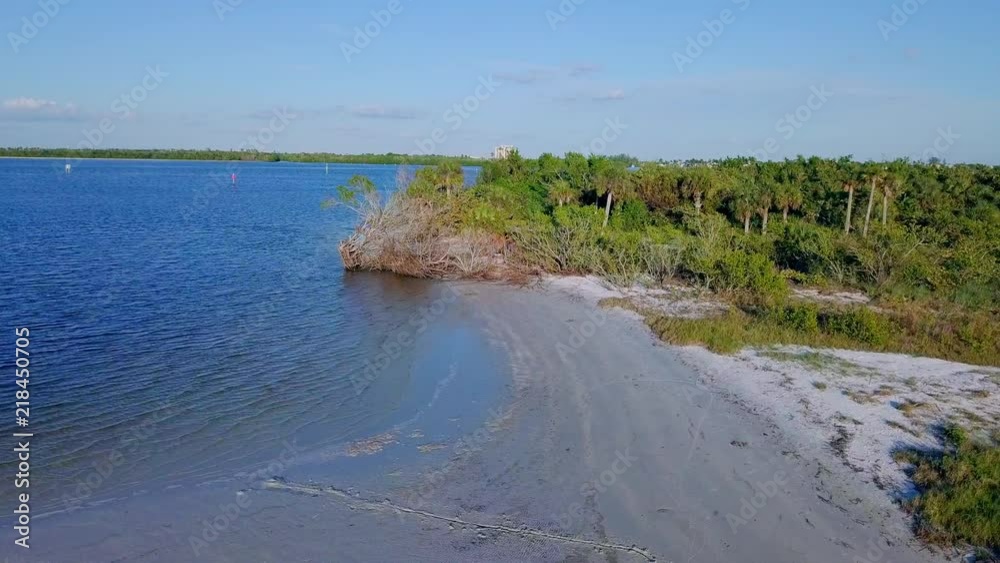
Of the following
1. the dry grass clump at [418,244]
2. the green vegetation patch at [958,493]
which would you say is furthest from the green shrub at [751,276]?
the green vegetation patch at [958,493]

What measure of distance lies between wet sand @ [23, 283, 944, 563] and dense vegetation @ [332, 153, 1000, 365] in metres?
5.54

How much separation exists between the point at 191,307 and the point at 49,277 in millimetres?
7201

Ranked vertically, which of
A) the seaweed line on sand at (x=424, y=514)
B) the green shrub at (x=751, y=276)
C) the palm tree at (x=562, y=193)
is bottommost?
the seaweed line on sand at (x=424, y=514)

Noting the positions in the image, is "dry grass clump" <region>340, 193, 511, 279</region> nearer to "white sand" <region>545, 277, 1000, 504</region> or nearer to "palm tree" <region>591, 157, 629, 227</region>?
"palm tree" <region>591, 157, 629, 227</region>

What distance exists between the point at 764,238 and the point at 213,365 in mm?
21246

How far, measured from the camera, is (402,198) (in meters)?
27.3

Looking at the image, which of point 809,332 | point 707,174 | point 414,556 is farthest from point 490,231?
point 414,556

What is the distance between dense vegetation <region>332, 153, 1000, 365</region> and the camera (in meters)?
16.9

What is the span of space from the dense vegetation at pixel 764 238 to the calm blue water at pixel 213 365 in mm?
4916

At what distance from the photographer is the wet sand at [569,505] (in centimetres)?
798

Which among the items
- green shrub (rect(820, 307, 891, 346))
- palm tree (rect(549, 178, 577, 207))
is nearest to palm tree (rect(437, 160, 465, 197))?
palm tree (rect(549, 178, 577, 207))

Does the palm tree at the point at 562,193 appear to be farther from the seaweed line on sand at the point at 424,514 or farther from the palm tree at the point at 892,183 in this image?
the seaweed line on sand at the point at 424,514

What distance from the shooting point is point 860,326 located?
15961 millimetres

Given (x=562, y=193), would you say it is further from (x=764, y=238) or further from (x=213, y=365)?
(x=213, y=365)
